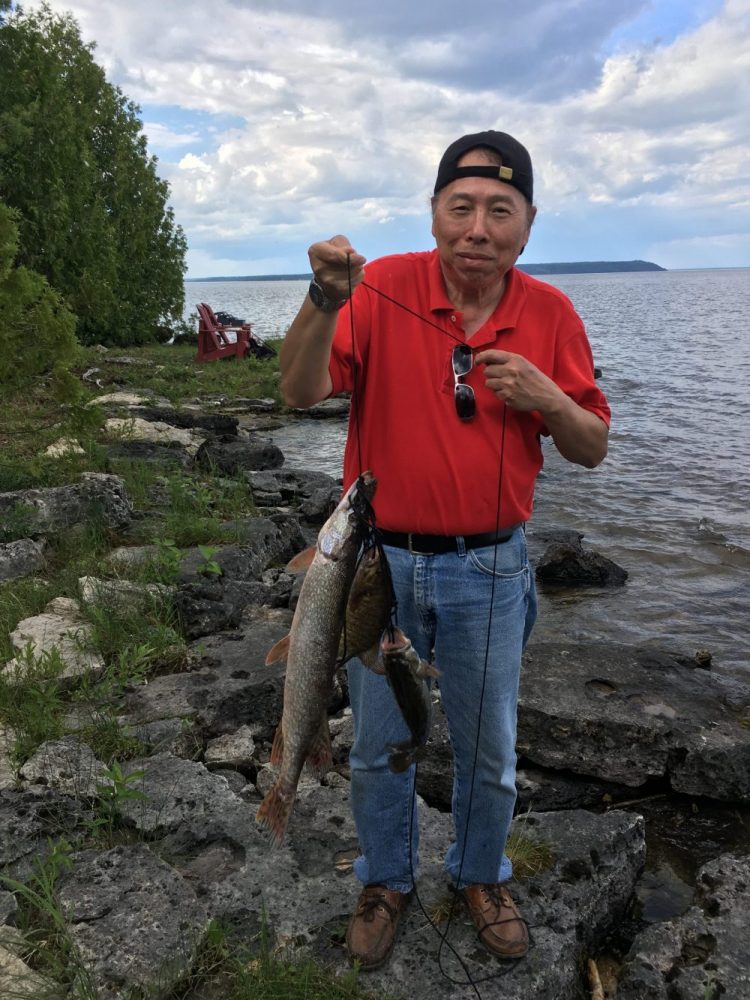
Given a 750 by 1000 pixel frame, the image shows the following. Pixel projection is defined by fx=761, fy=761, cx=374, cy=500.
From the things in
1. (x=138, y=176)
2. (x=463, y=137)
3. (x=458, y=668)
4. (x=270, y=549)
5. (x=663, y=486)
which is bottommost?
(x=663, y=486)

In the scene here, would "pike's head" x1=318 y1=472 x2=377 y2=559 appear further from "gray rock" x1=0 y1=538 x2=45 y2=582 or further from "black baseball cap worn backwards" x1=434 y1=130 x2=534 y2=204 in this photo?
"gray rock" x1=0 y1=538 x2=45 y2=582

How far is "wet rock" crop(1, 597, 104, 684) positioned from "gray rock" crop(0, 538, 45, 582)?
0.74 meters

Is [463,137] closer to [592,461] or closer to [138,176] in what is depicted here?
[592,461]

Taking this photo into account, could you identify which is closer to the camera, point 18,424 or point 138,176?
point 18,424

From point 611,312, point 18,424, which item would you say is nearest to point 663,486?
point 18,424

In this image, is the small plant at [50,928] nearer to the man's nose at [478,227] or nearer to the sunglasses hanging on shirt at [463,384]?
the sunglasses hanging on shirt at [463,384]

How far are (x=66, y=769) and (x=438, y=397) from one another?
3168 millimetres

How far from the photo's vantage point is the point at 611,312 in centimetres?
8181

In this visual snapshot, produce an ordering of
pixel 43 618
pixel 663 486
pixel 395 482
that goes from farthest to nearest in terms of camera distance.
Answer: pixel 663 486 → pixel 43 618 → pixel 395 482

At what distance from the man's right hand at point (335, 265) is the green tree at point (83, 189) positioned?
9.71m

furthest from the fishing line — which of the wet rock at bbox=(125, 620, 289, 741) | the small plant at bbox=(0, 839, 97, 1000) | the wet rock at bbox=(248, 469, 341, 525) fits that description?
the wet rock at bbox=(248, 469, 341, 525)

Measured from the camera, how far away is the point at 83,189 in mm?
23562

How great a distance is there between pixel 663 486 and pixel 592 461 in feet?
42.7

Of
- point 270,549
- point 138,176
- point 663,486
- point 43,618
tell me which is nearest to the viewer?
point 43,618
